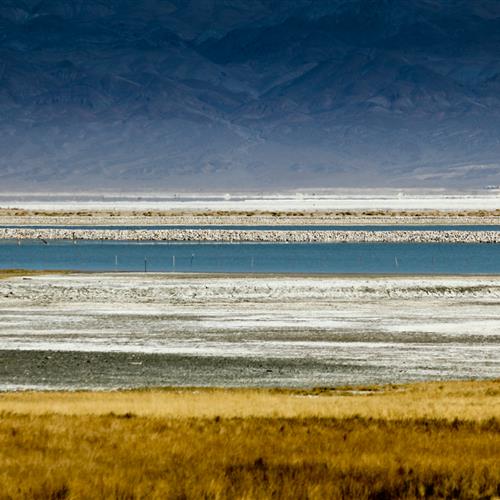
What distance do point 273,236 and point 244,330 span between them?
51992 millimetres

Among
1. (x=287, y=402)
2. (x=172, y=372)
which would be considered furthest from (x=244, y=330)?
(x=287, y=402)

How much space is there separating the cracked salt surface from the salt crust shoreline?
110ft

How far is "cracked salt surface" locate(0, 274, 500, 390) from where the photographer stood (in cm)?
2377

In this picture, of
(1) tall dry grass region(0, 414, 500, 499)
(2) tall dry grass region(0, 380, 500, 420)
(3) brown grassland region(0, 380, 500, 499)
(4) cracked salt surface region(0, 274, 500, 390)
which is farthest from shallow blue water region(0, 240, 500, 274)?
(1) tall dry grass region(0, 414, 500, 499)

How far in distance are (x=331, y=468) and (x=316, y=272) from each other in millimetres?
41926

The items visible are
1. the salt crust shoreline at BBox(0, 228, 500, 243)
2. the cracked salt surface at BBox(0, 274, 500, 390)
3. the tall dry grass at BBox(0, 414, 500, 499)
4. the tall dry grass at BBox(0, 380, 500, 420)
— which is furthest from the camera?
the salt crust shoreline at BBox(0, 228, 500, 243)

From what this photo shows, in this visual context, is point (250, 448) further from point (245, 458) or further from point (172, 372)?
point (172, 372)

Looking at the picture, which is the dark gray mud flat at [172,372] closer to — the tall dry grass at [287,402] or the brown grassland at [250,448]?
the tall dry grass at [287,402]

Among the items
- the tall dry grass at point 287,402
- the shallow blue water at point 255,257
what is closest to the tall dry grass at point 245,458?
the tall dry grass at point 287,402

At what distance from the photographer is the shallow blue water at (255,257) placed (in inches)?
2188

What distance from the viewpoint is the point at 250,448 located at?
12062 millimetres

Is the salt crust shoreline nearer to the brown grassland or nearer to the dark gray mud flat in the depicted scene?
the dark gray mud flat

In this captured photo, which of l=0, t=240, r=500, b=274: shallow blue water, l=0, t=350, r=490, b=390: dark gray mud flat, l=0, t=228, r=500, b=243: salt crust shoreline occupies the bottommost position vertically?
l=0, t=350, r=490, b=390: dark gray mud flat

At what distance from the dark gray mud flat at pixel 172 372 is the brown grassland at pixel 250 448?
4464 mm
